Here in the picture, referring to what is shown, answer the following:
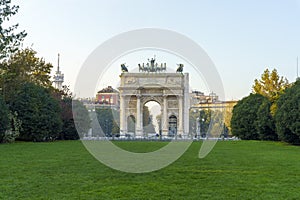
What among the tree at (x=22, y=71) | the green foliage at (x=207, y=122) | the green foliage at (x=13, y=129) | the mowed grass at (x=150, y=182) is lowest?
the mowed grass at (x=150, y=182)

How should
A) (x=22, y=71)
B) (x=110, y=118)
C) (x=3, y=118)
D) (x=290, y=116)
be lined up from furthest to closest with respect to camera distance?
(x=110, y=118) < (x=22, y=71) < (x=290, y=116) < (x=3, y=118)

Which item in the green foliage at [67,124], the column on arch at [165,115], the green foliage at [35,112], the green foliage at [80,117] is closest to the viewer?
the green foliage at [35,112]

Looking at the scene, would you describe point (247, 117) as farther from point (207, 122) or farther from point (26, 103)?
point (207, 122)

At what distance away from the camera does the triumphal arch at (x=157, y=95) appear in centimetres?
6425

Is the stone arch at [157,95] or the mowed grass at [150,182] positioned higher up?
the stone arch at [157,95]

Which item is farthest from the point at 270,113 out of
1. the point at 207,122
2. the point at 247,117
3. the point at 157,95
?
the point at 207,122

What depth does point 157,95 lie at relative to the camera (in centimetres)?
6550

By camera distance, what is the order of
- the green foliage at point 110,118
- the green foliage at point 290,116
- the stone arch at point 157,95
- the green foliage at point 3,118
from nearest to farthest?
the green foliage at point 3,118 < the green foliage at point 290,116 < the stone arch at point 157,95 < the green foliage at point 110,118

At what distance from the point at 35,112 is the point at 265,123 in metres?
19.6

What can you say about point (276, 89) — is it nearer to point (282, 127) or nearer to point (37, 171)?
point (282, 127)

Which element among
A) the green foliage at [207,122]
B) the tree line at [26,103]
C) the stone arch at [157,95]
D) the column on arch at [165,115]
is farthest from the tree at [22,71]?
the green foliage at [207,122]

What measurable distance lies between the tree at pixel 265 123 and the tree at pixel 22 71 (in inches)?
791

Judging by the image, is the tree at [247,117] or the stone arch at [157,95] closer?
the tree at [247,117]

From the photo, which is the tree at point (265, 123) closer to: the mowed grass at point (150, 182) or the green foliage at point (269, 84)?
the green foliage at point (269, 84)
